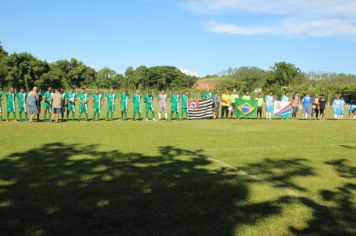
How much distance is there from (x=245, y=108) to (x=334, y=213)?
2029cm

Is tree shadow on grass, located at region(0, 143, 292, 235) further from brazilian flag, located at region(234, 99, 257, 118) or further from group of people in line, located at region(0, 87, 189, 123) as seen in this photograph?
brazilian flag, located at region(234, 99, 257, 118)

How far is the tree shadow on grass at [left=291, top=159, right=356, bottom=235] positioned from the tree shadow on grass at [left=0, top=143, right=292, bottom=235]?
22.2 inches

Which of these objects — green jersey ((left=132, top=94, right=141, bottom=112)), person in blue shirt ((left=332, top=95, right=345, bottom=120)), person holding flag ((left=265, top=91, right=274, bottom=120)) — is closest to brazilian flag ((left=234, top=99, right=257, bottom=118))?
person holding flag ((left=265, top=91, right=274, bottom=120))

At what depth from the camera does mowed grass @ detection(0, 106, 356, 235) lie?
4.88 metres

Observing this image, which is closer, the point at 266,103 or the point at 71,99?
the point at 71,99

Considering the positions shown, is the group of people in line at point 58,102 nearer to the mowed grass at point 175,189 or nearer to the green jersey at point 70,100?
the green jersey at point 70,100

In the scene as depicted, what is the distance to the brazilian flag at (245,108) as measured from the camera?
83.2 ft

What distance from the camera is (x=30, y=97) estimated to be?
64.3 feet

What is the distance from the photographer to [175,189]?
6.54 meters

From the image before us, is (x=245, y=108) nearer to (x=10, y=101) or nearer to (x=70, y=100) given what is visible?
(x=70, y=100)

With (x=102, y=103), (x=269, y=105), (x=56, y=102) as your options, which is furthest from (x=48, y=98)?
(x=269, y=105)

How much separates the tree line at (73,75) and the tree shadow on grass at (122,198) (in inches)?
3084

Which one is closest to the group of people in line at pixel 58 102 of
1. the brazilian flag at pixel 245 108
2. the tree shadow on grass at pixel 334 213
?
the brazilian flag at pixel 245 108

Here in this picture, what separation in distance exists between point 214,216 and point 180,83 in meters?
133
